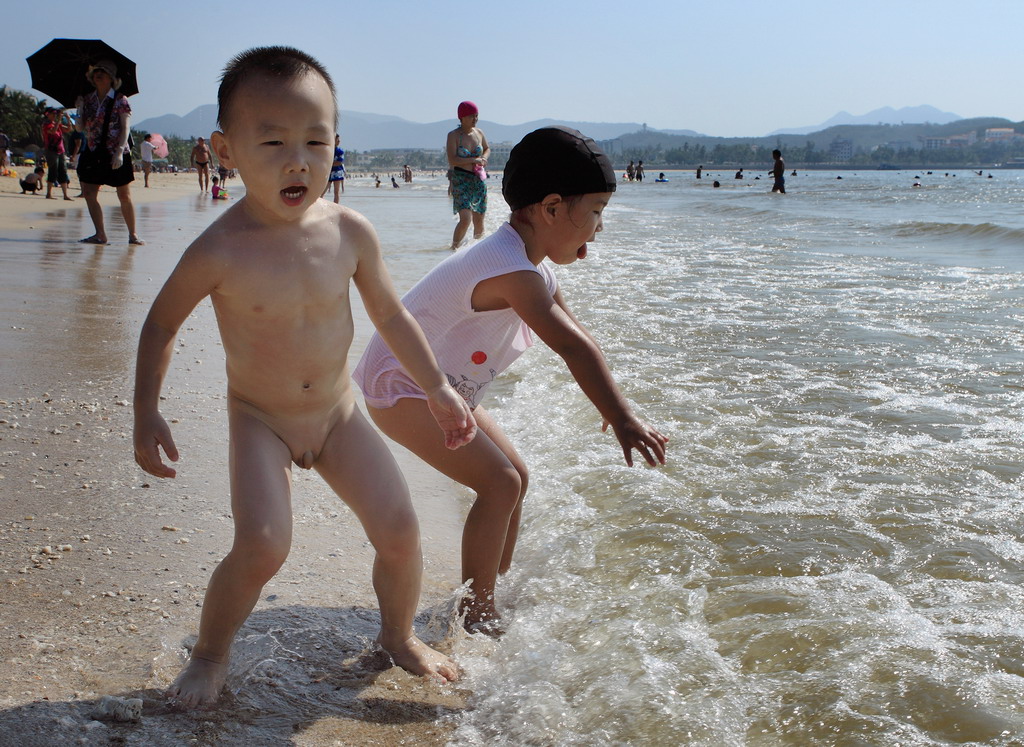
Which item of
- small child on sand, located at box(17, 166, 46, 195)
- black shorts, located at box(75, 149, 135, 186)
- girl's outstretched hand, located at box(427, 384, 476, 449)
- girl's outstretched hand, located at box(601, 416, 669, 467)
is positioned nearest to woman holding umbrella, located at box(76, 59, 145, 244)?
black shorts, located at box(75, 149, 135, 186)

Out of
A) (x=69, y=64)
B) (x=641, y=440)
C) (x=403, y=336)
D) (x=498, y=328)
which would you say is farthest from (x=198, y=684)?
(x=69, y=64)

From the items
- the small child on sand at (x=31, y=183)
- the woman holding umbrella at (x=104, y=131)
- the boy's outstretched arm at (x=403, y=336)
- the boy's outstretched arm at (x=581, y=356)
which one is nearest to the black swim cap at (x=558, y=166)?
the boy's outstretched arm at (x=581, y=356)

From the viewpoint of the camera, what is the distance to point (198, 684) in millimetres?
2166

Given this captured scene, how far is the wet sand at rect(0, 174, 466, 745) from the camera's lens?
2.13 meters

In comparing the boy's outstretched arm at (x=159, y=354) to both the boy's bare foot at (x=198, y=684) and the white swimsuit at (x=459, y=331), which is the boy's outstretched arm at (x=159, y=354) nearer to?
the boy's bare foot at (x=198, y=684)

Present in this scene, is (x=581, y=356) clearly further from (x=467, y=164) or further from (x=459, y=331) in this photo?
(x=467, y=164)

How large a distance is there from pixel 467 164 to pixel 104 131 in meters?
4.42

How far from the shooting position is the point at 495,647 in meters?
2.60

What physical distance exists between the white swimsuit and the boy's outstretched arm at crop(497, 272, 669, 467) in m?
0.09

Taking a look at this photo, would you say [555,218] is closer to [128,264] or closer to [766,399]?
[766,399]

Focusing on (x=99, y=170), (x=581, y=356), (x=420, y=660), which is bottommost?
(x=420, y=660)

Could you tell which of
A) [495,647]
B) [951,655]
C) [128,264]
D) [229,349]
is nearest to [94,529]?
[229,349]

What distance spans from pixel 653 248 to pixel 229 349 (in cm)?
1334

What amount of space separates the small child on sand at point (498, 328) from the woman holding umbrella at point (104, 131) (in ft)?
26.1
